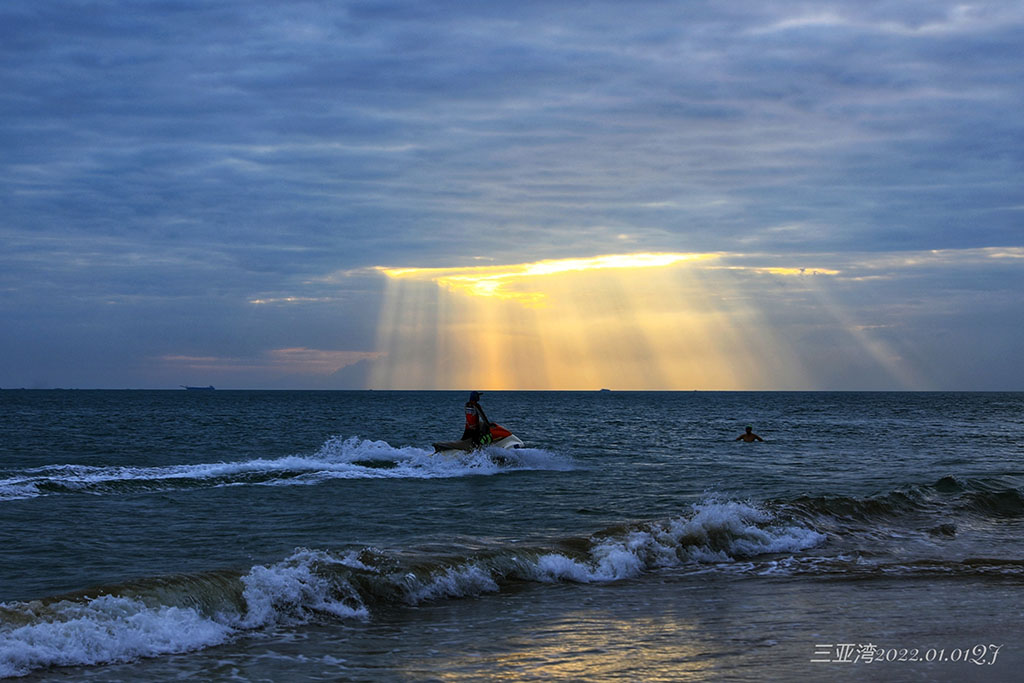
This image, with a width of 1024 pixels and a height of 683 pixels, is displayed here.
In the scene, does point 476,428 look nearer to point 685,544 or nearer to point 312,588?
point 685,544

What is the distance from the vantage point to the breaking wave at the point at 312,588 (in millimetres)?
9461

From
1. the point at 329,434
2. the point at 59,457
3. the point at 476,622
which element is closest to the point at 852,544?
the point at 476,622

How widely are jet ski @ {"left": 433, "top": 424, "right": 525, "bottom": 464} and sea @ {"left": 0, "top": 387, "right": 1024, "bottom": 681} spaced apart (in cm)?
272

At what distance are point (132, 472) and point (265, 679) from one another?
2096 centimetres

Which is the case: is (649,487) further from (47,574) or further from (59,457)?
(59,457)

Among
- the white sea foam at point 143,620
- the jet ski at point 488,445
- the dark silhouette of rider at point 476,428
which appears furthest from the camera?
the dark silhouette of rider at point 476,428

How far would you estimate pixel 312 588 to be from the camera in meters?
11.7

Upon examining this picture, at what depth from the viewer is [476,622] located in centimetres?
1079

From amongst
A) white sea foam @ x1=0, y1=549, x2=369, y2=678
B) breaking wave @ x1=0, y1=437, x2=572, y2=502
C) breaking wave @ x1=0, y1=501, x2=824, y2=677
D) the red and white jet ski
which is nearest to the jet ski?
the red and white jet ski

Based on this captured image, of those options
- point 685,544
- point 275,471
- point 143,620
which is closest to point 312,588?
point 143,620

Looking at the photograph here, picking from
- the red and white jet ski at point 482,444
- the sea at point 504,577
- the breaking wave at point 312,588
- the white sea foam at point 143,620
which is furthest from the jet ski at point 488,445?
the white sea foam at point 143,620

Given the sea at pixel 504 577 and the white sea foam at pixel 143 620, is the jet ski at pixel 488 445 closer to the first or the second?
the sea at pixel 504 577

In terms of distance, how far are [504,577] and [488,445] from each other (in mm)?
18000

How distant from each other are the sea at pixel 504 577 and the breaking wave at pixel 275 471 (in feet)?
0.68
